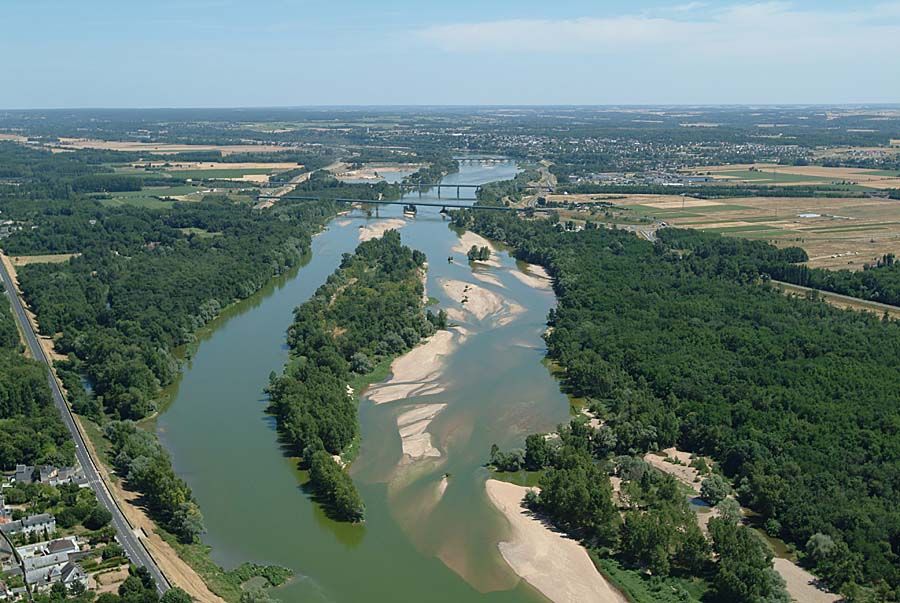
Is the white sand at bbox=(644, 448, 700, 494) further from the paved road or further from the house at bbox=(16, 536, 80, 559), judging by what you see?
the house at bbox=(16, 536, 80, 559)

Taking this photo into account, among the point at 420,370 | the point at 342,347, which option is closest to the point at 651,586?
the point at 420,370

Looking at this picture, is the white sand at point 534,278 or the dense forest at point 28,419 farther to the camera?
the white sand at point 534,278

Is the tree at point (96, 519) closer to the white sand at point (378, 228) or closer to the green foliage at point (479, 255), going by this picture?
the green foliage at point (479, 255)

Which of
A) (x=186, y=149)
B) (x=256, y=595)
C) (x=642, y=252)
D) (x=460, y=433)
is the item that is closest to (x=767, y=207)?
(x=642, y=252)

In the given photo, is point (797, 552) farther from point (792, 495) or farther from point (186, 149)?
point (186, 149)

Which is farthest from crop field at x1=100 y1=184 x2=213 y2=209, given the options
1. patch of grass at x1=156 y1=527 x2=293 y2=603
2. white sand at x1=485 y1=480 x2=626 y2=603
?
white sand at x1=485 y1=480 x2=626 y2=603

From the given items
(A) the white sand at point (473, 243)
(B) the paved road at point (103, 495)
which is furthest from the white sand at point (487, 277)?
(B) the paved road at point (103, 495)

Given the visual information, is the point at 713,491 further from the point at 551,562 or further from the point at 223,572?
the point at 223,572
